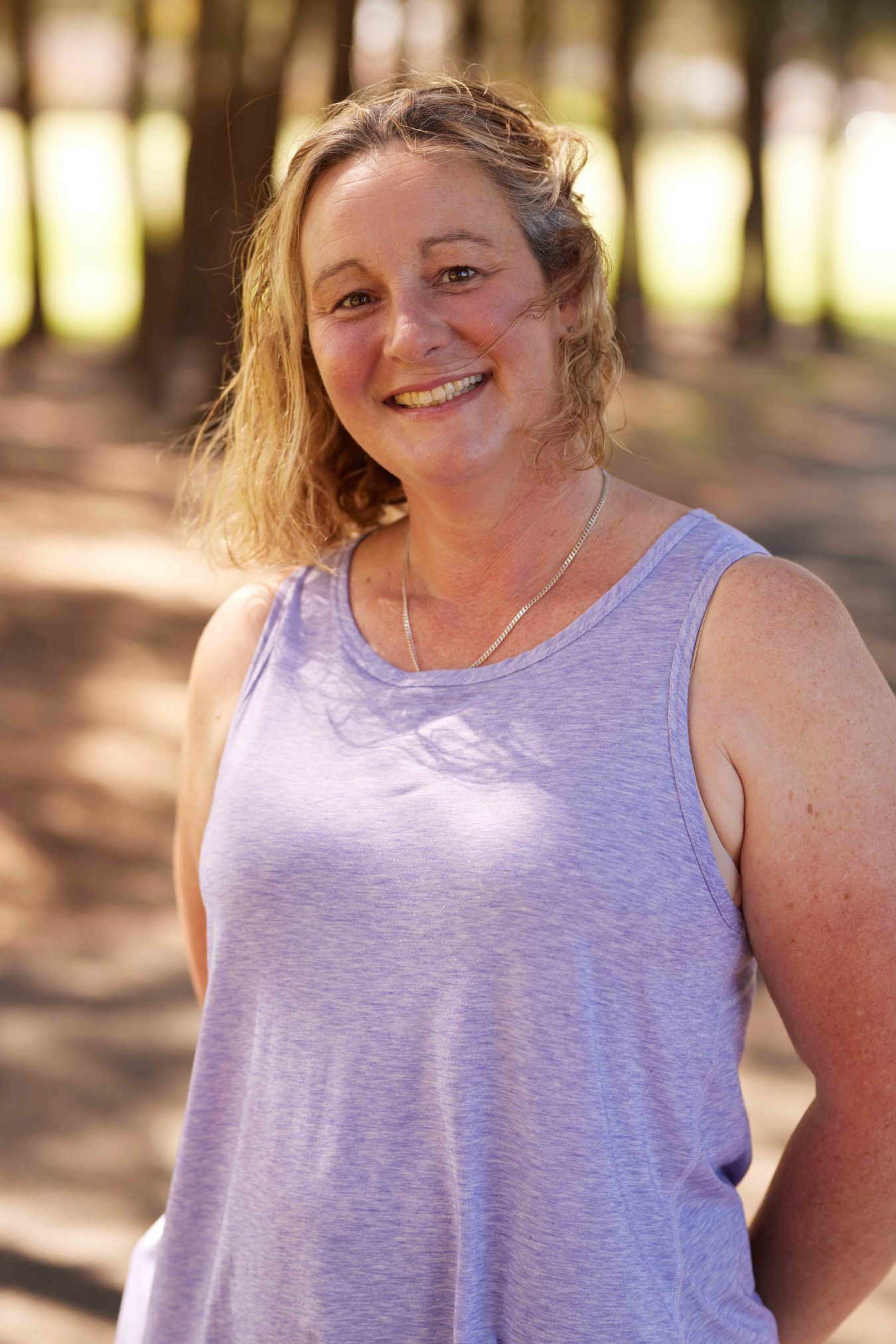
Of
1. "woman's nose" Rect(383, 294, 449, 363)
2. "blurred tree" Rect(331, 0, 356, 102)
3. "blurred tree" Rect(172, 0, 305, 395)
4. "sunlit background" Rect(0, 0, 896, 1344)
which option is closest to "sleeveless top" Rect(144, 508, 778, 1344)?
"woman's nose" Rect(383, 294, 449, 363)

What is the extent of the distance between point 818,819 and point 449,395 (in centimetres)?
59

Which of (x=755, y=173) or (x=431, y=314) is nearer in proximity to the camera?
(x=431, y=314)

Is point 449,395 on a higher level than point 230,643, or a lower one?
higher

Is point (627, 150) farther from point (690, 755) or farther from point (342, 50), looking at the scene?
point (690, 755)

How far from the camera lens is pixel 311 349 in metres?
1.59

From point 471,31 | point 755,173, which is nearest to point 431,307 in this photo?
point 471,31

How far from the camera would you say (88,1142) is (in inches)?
116

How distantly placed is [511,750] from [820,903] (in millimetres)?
334

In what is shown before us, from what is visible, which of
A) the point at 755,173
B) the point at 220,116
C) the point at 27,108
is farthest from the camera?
the point at 755,173

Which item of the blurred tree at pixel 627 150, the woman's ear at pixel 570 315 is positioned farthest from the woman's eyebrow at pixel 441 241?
the blurred tree at pixel 627 150

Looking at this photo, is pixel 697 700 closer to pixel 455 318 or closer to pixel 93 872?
pixel 455 318

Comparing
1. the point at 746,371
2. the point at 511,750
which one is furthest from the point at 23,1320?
the point at 746,371

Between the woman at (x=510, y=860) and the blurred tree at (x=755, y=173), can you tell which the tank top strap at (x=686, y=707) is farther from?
A: the blurred tree at (x=755, y=173)

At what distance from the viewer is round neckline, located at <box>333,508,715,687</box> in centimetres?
133
